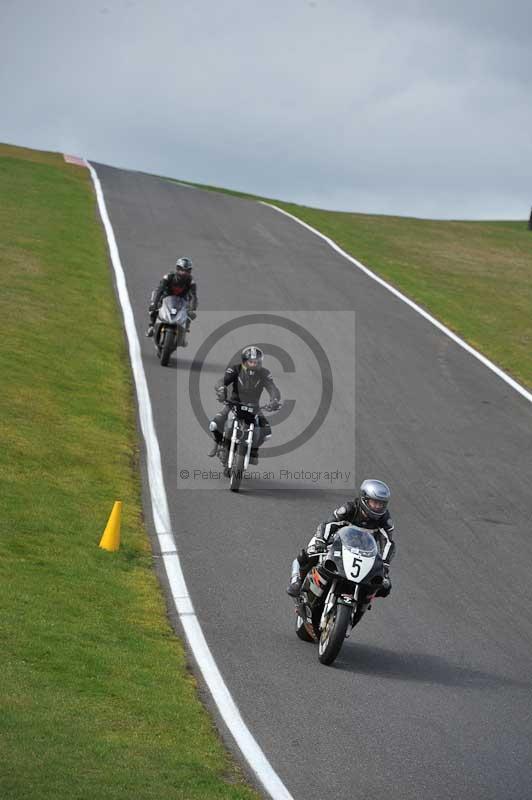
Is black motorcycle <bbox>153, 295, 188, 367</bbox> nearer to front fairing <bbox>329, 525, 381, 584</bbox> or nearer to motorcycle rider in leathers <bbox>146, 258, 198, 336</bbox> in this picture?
motorcycle rider in leathers <bbox>146, 258, 198, 336</bbox>

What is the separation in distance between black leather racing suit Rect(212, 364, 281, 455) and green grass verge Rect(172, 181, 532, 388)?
9.74 meters

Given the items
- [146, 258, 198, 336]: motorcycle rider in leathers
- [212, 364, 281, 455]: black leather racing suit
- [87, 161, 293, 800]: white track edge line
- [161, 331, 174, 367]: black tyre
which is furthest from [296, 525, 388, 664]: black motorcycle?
[146, 258, 198, 336]: motorcycle rider in leathers

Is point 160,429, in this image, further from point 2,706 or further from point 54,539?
point 2,706

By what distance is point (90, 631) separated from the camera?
11578 mm

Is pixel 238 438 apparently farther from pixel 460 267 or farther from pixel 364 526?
pixel 460 267

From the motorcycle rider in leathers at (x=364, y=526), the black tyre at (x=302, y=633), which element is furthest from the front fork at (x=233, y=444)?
the black tyre at (x=302, y=633)

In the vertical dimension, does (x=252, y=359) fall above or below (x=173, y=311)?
above

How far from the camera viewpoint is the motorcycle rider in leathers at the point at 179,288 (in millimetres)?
25359

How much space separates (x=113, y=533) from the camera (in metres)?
14.5

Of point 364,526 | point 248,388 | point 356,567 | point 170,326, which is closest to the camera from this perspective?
point 356,567

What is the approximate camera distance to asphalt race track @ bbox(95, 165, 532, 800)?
970 cm

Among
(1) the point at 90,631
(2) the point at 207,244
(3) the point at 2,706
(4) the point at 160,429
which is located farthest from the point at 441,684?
(2) the point at 207,244

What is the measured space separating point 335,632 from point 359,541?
0.96m

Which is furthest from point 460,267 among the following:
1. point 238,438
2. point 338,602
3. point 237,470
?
point 338,602
